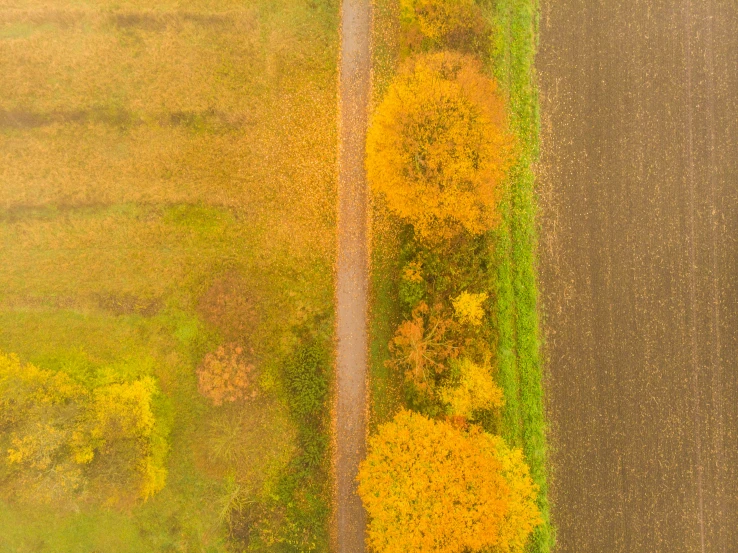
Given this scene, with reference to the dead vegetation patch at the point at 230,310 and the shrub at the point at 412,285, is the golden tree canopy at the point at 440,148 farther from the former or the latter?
the dead vegetation patch at the point at 230,310

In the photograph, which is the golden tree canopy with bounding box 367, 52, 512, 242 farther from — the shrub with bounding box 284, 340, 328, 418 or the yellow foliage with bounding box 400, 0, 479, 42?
the shrub with bounding box 284, 340, 328, 418

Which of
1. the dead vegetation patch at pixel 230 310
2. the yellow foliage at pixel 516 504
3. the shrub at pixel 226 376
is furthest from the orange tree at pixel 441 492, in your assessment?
the dead vegetation patch at pixel 230 310

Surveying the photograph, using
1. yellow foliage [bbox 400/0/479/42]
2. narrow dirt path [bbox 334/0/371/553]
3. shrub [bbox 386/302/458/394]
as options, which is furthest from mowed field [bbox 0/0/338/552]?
yellow foliage [bbox 400/0/479/42]

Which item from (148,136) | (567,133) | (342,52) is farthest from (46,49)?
(567,133)

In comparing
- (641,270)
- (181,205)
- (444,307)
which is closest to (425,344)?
(444,307)

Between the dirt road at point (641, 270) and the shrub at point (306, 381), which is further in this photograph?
the dirt road at point (641, 270)

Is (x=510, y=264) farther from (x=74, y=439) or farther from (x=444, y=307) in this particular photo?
(x=74, y=439)

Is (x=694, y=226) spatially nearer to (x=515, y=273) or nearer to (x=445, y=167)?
(x=515, y=273)
